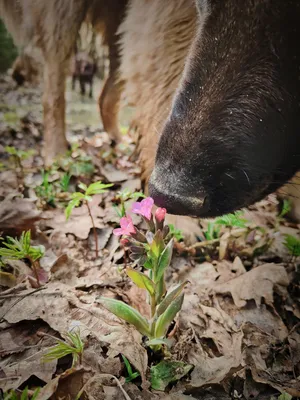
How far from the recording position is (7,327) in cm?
127

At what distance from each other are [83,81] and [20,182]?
3.47 metres

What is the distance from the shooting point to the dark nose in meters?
1.53

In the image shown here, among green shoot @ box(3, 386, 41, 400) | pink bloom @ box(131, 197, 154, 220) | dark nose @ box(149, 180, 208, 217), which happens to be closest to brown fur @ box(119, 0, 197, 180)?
dark nose @ box(149, 180, 208, 217)

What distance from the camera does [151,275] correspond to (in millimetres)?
1343

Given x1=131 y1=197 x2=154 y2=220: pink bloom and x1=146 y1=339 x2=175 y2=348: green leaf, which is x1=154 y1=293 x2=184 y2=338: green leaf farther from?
x1=131 y1=197 x2=154 y2=220: pink bloom

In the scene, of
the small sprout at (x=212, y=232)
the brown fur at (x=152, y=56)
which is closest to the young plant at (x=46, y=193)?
the brown fur at (x=152, y=56)

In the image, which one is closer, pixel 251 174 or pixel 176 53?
pixel 251 174

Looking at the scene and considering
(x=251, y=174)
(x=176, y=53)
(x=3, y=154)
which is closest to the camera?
(x=251, y=174)

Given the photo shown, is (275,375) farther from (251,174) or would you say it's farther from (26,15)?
(26,15)

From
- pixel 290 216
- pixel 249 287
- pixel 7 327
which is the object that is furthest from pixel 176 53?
pixel 7 327

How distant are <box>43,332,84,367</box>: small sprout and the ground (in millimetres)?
30

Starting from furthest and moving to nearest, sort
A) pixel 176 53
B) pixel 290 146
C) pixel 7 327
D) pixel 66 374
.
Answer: pixel 176 53
pixel 290 146
pixel 7 327
pixel 66 374

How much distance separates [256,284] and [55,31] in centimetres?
267

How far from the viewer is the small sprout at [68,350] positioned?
114 cm
